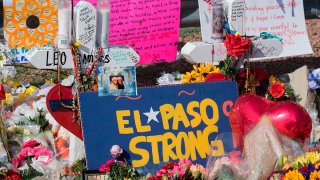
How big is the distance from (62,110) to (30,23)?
226 cm

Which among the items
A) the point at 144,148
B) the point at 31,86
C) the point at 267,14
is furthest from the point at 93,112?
the point at 267,14

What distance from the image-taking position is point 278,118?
2936mm

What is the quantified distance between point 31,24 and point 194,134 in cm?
266

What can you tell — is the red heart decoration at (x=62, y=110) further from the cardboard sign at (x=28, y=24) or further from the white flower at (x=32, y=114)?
the cardboard sign at (x=28, y=24)

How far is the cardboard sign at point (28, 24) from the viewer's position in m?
5.66

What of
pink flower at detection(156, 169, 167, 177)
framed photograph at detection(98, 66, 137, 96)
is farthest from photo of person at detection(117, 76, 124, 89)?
pink flower at detection(156, 169, 167, 177)

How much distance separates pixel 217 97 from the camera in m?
3.69

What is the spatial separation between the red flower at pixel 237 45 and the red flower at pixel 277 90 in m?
0.31

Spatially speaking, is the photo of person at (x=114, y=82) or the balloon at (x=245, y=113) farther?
the photo of person at (x=114, y=82)

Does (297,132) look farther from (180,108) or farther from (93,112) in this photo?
(93,112)

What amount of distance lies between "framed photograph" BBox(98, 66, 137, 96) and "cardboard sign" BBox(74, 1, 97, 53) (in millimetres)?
295

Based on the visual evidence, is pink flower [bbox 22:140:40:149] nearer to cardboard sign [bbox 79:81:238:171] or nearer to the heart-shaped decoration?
cardboard sign [bbox 79:81:238:171]

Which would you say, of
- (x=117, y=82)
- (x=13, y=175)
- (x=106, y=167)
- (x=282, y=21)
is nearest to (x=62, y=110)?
(x=117, y=82)

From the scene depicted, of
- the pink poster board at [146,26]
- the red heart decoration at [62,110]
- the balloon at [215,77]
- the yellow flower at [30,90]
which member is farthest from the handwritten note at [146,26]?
the red heart decoration at [62,110]
